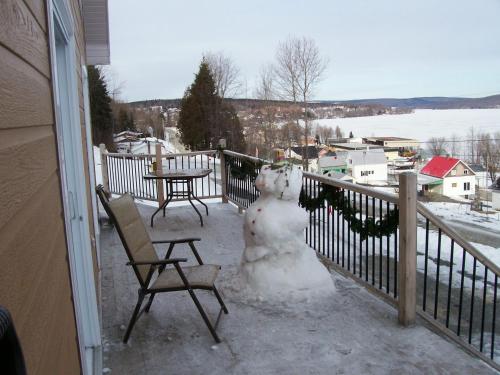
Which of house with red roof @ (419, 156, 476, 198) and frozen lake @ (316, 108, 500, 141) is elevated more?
frozen lake @ (316, 108, 500, 141)

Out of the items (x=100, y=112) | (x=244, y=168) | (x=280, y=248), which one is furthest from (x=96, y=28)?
(x=100, y=112)

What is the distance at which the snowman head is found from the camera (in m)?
4.07

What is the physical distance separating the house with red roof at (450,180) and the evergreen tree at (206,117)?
20.5 metres

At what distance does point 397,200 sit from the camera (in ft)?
11.5

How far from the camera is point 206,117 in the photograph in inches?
1390

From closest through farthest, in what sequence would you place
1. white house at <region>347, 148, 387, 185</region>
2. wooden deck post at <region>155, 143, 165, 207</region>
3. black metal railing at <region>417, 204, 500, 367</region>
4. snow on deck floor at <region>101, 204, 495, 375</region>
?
1. snow on deck floor at <region>101, 204, 495, 375</region>
2. black metal railing at <region>417, 204, 500, 367</region>
3. wooden deck post at <region>155, 143, 165, 207</region>
4. white house at <region>347, 148, 387, 185</region>

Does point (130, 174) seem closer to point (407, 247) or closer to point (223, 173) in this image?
point (223, 173)

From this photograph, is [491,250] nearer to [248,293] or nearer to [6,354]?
[248,293]

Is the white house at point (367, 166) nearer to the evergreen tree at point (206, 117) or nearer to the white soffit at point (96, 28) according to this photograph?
the evergreen tree at point (206, 117)

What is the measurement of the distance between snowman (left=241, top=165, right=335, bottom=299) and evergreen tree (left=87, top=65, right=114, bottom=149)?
112ft

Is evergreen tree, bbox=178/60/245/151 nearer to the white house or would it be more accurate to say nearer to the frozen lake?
the white house

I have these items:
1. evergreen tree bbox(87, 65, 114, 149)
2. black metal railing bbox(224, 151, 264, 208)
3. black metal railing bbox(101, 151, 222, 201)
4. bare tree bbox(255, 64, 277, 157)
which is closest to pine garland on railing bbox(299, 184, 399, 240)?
black metal railing bbox(224, 151, 264, 208)

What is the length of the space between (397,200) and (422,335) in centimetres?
98

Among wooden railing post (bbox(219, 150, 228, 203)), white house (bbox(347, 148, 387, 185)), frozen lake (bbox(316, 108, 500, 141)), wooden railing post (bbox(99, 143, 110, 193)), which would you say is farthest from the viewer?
frozen lake (bbox(316, 108, 500, 141))
